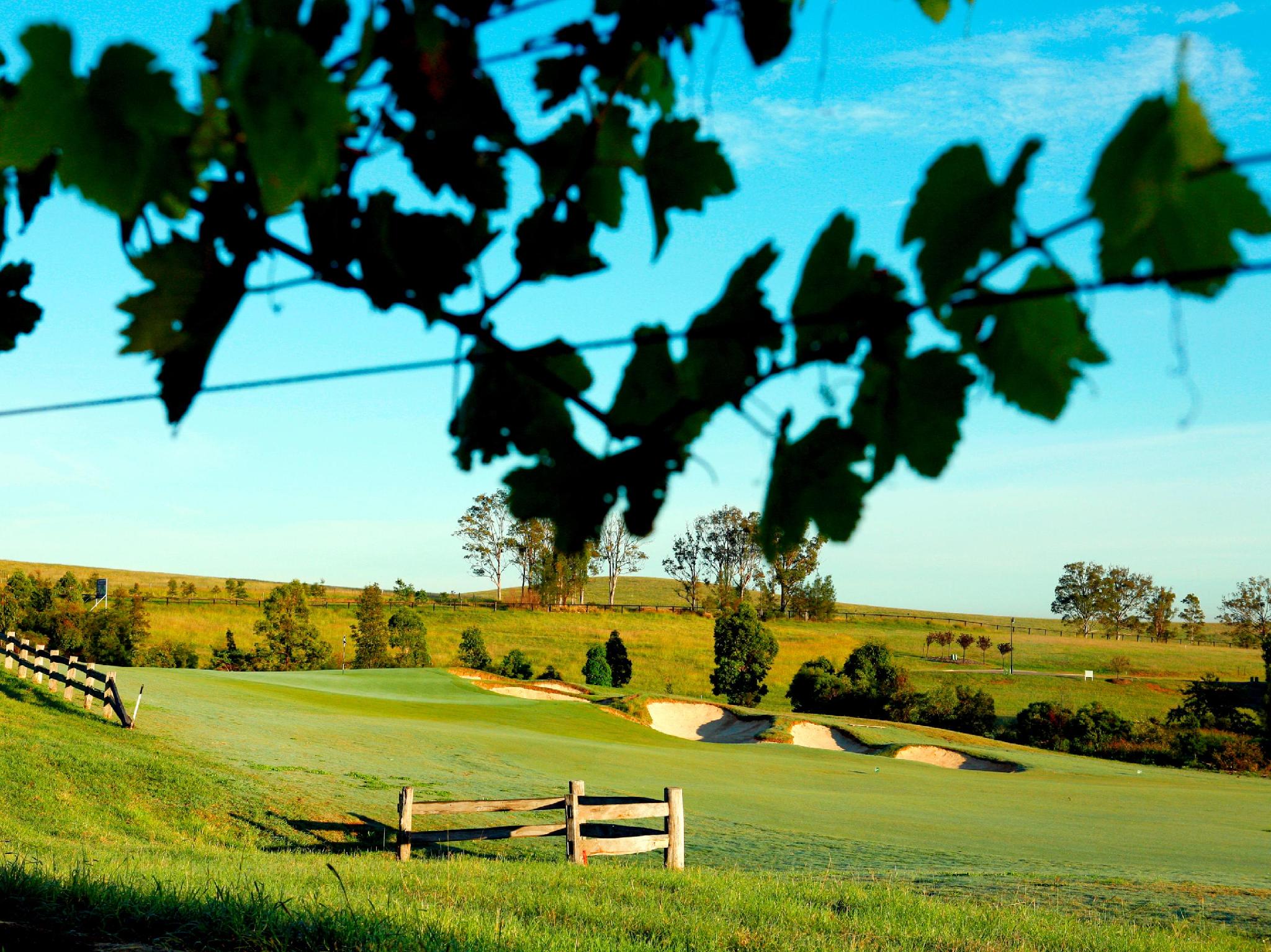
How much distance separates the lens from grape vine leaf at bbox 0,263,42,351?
77.9 inches

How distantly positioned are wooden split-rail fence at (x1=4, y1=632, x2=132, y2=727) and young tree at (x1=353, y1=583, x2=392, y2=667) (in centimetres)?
2414

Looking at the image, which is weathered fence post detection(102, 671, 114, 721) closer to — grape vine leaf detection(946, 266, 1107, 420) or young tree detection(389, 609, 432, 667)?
grape vine leaf detection(946, 266, 1107, 420)

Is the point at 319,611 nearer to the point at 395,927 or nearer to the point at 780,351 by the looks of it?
the point at 395,927

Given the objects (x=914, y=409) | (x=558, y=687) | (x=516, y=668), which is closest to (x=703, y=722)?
(x=558, y=687)

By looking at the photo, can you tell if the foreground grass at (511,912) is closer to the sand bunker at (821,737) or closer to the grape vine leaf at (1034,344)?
the grape vine leaf at (1034,344)

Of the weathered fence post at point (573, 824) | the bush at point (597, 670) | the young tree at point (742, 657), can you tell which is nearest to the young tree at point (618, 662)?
the bush at point (597, 670)

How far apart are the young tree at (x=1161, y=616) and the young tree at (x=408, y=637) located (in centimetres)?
8075

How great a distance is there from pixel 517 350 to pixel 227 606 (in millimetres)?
66019

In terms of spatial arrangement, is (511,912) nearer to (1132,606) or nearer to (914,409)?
(914,409)

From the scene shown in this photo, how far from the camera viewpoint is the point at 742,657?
44844 millimetres

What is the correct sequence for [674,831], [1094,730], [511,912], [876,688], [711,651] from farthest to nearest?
[711,651], [876,688], [1094,730], [674,831], [511,912]

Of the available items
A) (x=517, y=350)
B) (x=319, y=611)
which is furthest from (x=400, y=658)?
(x=517, y=350)

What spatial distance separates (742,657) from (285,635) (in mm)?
21908

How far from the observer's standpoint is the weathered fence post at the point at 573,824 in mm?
10180
